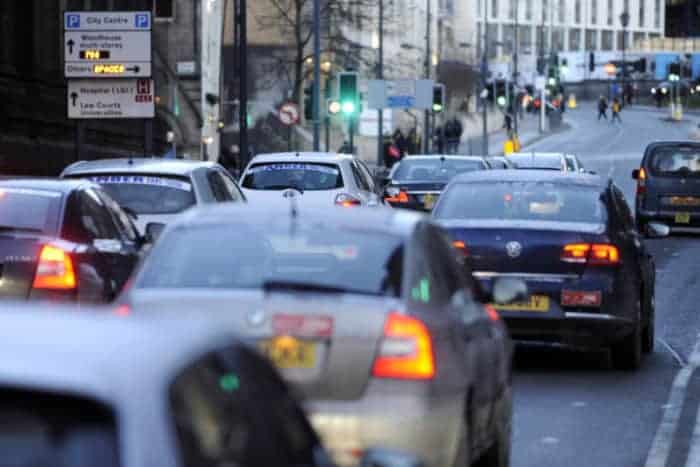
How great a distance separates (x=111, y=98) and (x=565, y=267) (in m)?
17.9

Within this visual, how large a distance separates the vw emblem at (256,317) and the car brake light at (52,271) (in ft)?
15.1

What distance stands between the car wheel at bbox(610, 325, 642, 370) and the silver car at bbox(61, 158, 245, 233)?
4.59m

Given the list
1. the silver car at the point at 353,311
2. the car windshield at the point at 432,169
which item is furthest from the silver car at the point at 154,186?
the car windshield at the point at 432,169

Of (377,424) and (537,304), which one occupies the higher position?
(377,424)

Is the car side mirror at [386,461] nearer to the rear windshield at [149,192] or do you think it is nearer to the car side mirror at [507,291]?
the car side mirror at [507,291]

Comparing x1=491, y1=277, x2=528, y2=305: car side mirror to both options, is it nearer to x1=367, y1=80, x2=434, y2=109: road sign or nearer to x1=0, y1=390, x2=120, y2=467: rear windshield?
x1=0, y1=390, x2=120, y2=467: rear windshield

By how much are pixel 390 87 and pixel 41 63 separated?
22.7 m

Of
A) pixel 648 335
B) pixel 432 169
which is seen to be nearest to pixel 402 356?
pixel 648 335

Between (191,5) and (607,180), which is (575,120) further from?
(607,180)

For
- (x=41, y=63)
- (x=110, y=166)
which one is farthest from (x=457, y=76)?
(x=110, y=166)

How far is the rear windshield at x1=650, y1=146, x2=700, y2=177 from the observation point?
1422 inches

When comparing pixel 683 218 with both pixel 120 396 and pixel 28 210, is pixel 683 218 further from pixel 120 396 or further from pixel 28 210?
pixel 120 396

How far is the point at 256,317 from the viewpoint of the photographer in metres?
7.83

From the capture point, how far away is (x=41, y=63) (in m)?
46.8
